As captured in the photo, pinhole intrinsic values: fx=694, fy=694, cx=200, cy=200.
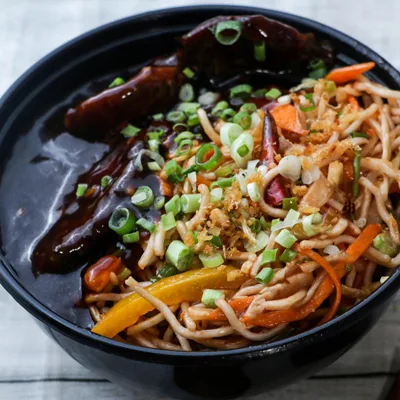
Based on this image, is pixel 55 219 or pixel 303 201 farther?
pixel 55 219

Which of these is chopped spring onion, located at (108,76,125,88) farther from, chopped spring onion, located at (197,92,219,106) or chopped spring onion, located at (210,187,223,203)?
chopped spring onion, located at (210,187,223,203)

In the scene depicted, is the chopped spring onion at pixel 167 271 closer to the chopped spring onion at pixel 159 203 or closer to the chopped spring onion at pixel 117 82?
the chopped spring onion at pixel 159 203

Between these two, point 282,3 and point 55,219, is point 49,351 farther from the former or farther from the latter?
point 282,3

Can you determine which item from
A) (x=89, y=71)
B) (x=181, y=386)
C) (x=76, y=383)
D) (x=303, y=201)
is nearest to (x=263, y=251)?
(x=303, y=201)

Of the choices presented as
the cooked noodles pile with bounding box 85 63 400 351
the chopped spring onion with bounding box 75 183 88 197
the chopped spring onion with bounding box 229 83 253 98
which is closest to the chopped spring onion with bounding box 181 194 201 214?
the cooked noodles pile with bounding box 85 63 400 351

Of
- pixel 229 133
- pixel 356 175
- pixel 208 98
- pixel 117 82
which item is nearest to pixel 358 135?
pixel 356 175

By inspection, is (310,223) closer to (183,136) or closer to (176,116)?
(183,136)
